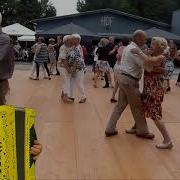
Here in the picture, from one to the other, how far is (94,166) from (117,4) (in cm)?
5557

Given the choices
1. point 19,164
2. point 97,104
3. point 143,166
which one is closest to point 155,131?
point 143,166

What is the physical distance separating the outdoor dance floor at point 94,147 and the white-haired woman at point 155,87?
487 mm

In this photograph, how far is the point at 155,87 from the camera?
262 inches

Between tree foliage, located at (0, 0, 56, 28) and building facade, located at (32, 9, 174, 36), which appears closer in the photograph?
building facade, located at (32, 9, 174, 36)

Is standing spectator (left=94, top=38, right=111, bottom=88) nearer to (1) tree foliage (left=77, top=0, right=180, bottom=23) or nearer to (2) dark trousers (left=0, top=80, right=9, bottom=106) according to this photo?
(2) dark trousers (left=0, top=80, right=9, bottom=106)

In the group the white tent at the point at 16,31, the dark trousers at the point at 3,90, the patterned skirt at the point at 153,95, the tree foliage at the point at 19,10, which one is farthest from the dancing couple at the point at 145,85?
the tree foliage at the point at 19,10

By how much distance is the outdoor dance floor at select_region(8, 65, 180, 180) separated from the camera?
18.8 feet

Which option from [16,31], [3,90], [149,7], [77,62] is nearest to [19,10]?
[149,7]

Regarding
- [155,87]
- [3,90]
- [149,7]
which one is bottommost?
[149,7]

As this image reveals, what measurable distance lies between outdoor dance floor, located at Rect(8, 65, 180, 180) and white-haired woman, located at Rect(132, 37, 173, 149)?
0.49 meters

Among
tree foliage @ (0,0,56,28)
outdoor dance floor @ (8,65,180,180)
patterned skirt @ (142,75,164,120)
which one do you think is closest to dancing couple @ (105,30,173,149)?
patterned skirt @ (142,75,164,120)

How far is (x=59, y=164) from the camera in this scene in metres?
5.96

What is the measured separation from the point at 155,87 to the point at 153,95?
0.38 feet

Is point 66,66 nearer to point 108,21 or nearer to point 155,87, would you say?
point 155,87
